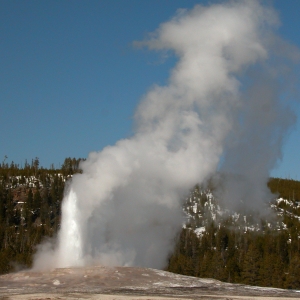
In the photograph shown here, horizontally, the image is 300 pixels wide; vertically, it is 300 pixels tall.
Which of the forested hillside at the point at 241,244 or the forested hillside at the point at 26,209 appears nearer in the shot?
the forested hillside at the point at 241,244

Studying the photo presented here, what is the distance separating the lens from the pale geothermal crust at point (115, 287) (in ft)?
124

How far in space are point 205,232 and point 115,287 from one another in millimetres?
93731

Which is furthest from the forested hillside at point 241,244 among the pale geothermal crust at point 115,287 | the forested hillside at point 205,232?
the pale geothermal crust at point 115,287

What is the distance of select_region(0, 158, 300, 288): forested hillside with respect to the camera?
3073 inches

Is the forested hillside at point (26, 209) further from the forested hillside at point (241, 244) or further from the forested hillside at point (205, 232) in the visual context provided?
the forested hillside at point (241, 244)

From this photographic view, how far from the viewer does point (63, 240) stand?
58969 millimetres

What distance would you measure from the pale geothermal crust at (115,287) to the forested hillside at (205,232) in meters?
28.1

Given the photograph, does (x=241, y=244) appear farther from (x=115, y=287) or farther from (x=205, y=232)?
(x=115, y=287)

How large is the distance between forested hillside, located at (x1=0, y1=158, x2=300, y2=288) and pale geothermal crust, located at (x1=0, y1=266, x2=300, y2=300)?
2811 cm

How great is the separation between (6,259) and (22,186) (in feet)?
278

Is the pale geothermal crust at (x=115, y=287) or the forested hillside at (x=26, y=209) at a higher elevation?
the forested hillside at (x=26, y=209)

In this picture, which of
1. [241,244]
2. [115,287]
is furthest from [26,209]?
[115,287]

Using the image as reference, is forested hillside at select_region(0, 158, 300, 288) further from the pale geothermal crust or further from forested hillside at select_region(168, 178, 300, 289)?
the pale geothermal crust

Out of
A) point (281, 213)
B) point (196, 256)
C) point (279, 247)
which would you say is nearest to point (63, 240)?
point (196, 256)
